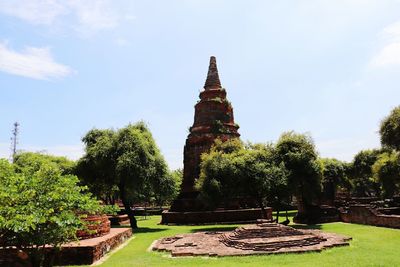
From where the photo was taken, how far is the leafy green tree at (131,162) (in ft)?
80.2

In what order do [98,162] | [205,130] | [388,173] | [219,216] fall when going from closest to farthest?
[98,162] → [219,216] → [205,130] → [388,173]

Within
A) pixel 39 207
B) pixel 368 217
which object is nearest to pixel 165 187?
pixel 368 217

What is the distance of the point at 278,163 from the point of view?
84.4 feet

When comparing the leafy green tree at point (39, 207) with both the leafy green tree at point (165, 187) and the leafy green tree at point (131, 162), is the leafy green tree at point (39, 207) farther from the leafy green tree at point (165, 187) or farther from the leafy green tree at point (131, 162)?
the leafy green tree at point (165, 187)

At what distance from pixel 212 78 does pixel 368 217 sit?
60.7ft

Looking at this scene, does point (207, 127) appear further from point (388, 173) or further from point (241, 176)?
point (388, 173)

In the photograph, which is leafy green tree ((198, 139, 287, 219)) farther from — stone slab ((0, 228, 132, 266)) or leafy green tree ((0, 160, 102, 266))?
leafy green tree ((0, 160, 102, 266))

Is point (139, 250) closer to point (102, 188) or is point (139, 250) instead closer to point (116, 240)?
point (116, 240)

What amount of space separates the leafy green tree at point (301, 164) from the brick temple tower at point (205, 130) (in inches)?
279

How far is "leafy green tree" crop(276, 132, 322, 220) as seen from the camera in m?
25.3

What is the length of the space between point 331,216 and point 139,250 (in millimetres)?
17369

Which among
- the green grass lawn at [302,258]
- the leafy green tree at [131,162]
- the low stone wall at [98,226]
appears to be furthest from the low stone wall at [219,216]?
the green grass lawn at [302,258]

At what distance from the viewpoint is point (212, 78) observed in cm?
3512

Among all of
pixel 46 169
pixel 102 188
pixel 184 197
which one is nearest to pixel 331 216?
pixel 184 197
